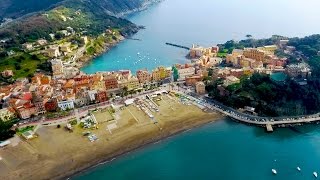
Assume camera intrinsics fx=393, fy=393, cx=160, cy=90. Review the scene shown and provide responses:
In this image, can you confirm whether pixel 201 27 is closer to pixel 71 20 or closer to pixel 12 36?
pixel 71 20

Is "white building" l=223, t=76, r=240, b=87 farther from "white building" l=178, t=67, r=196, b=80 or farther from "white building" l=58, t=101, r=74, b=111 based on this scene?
"white building" l=58, t=101, r=74, b=111

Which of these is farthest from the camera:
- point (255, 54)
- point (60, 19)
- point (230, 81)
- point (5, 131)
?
point (60, 19)

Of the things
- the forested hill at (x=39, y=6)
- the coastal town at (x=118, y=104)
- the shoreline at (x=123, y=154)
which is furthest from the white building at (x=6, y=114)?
the forested hill at (x=39, y=6)

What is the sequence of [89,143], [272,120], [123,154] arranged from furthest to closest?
[272,120], [89,143], [123,154]

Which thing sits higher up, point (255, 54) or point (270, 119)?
point (255, 54)

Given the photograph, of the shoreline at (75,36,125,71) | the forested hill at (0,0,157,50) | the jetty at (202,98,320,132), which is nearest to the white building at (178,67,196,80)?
the jetty at (202,98,320,132)

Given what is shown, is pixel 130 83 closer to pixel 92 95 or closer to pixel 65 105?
pixel 92 95

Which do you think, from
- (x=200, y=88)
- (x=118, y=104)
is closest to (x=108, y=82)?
(x=118, y=104)

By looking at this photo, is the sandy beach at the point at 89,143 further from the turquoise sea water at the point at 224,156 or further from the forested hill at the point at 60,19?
the forested hill at the point at 60,19

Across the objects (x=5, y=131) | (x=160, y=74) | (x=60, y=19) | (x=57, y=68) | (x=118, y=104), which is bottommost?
(x=5, y=131)
